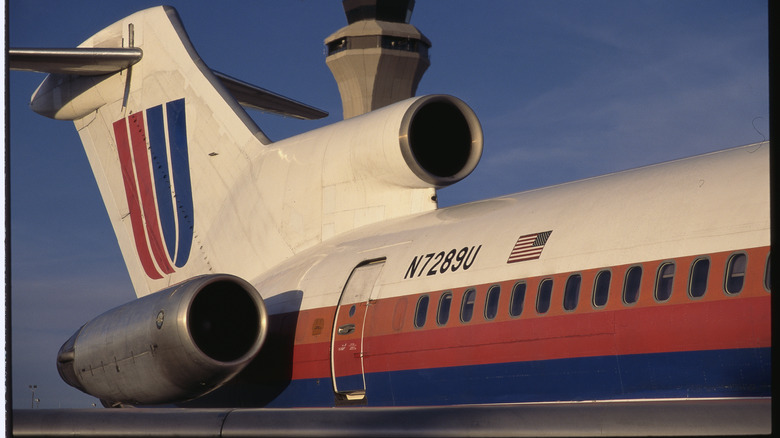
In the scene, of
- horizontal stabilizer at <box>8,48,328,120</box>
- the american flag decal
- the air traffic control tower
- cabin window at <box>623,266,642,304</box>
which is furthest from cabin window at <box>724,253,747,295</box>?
the air traffic control tower

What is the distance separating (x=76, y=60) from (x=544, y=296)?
9.12 m

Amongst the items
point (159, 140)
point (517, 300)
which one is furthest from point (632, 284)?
point (159, 140)

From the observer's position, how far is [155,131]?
14844 mm

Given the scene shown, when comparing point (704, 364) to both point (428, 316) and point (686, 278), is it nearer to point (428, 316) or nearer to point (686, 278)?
point (686, 278)

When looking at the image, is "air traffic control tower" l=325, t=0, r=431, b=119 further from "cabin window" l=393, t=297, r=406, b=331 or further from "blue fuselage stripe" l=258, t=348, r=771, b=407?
"blue fuselage stripe" l=258, t=348, r=771, b=407

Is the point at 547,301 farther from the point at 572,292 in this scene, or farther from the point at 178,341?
the point at 178,341

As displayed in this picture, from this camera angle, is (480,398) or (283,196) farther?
(283,196)

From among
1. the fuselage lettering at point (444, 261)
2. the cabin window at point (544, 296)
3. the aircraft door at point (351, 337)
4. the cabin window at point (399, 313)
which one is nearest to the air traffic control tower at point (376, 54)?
the aircraft door at point (351, 337)

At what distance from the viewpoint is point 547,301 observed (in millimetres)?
8469

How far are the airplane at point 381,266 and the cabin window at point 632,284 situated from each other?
0.9 inches

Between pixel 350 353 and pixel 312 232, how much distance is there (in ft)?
8.62

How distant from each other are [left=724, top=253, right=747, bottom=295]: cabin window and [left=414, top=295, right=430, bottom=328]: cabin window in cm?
341

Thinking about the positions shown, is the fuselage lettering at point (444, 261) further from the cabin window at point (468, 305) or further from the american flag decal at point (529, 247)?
the american flag decal at point (529, 247)

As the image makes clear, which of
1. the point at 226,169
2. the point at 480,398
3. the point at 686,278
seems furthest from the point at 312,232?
the point at 686,278
